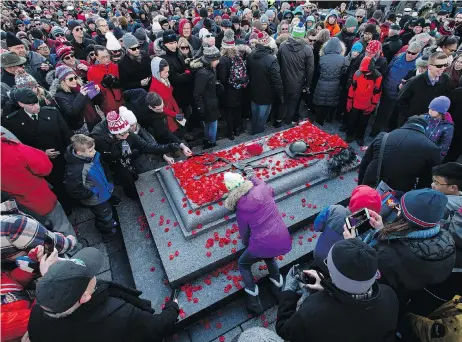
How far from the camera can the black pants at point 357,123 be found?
616 centimetres

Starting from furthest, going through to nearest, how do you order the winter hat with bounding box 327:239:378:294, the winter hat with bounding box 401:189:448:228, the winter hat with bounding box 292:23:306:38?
the winter hat with bounding box 292:23:306:38, the winter hat with bounding box 401:189:448:228, the winter hat with bounding box 327:239:378:294

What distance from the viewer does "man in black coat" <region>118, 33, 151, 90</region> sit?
5473mm

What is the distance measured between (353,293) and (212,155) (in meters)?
3.60

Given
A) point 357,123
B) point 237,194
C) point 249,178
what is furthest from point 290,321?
point 357,123

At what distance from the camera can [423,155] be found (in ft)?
11.8

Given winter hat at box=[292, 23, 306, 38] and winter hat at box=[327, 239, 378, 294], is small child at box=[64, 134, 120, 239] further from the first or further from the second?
winter hat at box=[292, 23, 306, 38]

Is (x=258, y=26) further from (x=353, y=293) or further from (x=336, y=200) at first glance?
(x=353, y=293)

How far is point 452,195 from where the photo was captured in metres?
3.22

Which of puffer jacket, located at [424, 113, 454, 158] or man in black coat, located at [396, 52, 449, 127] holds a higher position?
man in black coat, located at [396, 52, 449, 127]

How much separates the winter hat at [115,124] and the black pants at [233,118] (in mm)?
2664

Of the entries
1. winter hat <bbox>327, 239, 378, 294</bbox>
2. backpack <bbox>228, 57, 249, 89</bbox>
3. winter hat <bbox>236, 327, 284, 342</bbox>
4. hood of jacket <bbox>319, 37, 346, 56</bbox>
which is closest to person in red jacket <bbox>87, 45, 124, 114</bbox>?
backpack <bbox>228, 57, 249, 89</bbox>

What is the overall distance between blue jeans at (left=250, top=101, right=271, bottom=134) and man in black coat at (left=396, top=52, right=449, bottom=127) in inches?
103

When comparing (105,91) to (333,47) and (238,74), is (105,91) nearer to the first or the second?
(238,74)

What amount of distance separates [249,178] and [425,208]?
1856 millimetres
